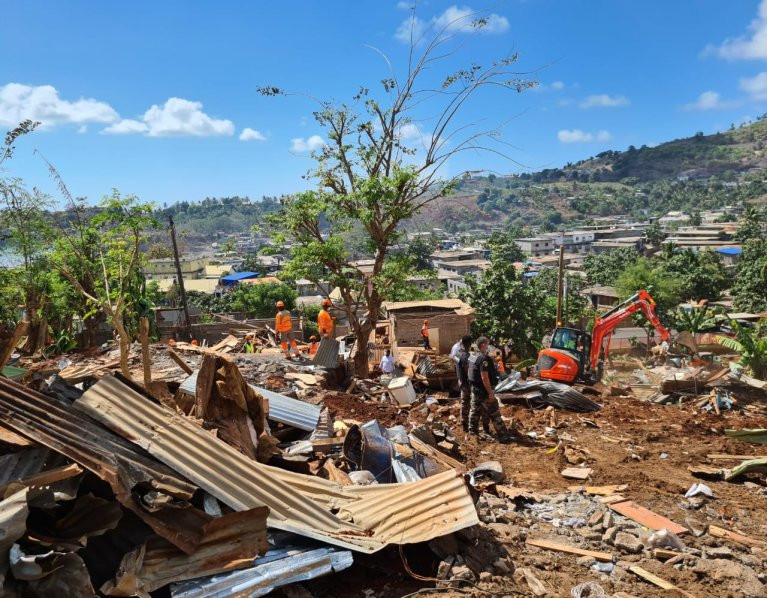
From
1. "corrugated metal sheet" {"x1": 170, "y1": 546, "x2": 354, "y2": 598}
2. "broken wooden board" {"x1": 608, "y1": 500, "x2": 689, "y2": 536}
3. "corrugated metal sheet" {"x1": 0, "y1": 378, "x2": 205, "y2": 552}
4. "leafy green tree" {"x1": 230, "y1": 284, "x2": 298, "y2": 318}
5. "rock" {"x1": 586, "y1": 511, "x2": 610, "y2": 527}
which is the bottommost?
"leafy green tree" {"x1": 230, "y1": 284, "x2": 298, "y2": 318}

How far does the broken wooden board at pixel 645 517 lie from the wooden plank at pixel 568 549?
1.00 meters

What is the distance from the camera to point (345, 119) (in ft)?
38.9

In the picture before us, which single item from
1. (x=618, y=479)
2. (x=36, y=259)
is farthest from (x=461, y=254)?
(x=618, y=479)

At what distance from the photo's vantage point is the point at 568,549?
479cm

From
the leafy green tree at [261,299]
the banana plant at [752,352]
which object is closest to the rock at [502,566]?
the banana plant at [752,352]

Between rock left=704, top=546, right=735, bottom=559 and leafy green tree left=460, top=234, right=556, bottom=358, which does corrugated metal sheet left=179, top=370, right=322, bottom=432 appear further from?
leafy green tree left=460, top=234, right=556, bottom=358

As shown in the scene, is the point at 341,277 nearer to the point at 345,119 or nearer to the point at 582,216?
the point at 345,119

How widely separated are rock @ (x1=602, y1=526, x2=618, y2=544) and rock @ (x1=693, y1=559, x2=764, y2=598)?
69 cm

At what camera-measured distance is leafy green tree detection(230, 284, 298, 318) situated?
43875 mm

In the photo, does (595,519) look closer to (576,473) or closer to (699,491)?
(576,473)

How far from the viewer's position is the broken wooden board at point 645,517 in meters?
5.42

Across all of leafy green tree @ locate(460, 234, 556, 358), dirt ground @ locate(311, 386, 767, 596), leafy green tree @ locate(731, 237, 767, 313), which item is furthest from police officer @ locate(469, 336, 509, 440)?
leafy green tree @ locate(731, 237, 767, 313)

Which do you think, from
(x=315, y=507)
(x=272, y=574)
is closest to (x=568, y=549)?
(x=315, y=507)

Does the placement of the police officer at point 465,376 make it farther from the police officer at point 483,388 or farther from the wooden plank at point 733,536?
the wooden plank at point 733,536
